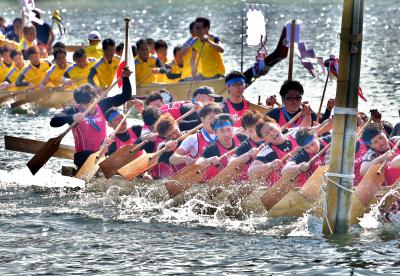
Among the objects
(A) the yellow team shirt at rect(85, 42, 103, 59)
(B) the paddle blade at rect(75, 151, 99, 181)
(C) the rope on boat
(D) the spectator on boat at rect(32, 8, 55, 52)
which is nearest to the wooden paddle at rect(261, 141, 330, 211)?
(C) the rope on boat

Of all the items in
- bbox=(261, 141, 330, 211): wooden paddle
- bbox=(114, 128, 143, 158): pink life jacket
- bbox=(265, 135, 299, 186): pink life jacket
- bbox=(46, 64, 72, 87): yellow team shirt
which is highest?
bbox=(46, 64, 72, 87): yellow team shirt

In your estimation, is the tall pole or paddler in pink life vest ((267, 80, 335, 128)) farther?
paddler in pink life vest ((267, 80, 335, 128))

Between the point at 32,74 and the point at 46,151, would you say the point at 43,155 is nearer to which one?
the point at 46,151

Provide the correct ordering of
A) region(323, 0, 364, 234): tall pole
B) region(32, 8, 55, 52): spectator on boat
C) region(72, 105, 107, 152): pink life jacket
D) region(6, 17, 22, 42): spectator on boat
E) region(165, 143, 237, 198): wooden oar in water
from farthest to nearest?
1. region(6, 17, 22, 42): spectator on boat
2. region(32, 8, 55, 52): spectator on boat
3. region(72, 105, 107, 152): pink life jacket
4. region(165, 143, 237, 198): wooden oar in water
5. region(323, 0, 364, 234): tall pole

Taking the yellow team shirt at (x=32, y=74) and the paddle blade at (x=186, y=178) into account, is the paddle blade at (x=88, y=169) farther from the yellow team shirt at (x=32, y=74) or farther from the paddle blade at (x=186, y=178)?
the yellow team shirt at (x=32, y=74)

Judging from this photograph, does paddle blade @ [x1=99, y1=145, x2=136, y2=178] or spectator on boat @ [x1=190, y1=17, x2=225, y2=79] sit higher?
spectator on boat @ [x1=190, y1=17, x2=225, y2=79]

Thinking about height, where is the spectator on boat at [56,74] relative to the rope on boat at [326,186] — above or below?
above

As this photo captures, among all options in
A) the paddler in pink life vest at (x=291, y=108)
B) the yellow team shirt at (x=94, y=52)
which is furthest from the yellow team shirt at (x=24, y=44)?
the paddler in pink life vest at (x=291, y=108)

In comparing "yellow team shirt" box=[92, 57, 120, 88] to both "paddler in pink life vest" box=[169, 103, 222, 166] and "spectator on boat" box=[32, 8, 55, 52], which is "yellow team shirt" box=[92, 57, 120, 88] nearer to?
"spectator on boat" box=[32, 8, 55, 52]

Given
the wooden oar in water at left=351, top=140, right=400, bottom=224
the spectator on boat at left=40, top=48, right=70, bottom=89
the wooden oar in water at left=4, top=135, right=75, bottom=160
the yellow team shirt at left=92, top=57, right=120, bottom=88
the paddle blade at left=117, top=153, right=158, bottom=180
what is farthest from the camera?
the spectator on boat at left=40, top=48, right=70, bottom=89

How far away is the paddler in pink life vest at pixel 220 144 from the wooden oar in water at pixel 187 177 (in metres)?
0.09

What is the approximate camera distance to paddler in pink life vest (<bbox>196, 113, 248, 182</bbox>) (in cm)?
1342

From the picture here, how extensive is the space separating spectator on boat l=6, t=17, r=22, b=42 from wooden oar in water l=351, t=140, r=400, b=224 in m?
19.4

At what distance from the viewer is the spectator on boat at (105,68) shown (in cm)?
2180
